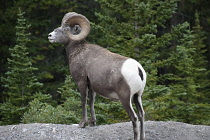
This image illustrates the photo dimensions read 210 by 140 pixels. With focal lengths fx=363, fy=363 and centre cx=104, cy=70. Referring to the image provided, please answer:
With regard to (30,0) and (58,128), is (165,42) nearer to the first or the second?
(58,128)

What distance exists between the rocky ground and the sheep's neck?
1651mm

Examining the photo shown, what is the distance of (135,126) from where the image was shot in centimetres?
708

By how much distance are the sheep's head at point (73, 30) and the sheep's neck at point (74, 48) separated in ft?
0.45

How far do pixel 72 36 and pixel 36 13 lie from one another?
1209cm

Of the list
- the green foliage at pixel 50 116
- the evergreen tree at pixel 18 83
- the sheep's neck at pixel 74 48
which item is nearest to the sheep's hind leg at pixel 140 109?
the sheep's neck at pixel 74 48

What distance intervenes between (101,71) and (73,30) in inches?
54.2

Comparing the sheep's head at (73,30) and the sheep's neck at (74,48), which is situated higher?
the sheep's head at (73,30)

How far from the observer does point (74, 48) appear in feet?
27.5

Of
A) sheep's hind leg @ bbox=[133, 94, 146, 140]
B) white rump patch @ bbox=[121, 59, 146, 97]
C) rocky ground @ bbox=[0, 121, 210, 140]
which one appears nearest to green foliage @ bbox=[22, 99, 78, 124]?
rocky ground @ bbox=[0, 121, 210, 140]

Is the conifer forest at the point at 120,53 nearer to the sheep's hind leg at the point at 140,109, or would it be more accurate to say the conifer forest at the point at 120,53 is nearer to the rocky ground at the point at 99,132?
the rocky ground at the point at 99,132

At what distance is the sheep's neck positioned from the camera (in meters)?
8.29

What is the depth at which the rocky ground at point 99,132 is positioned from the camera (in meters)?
7.88

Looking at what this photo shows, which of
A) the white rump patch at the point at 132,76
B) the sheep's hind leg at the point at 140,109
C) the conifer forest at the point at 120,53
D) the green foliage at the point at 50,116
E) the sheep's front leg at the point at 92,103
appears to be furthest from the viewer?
the conifer forest at the point at 120,53

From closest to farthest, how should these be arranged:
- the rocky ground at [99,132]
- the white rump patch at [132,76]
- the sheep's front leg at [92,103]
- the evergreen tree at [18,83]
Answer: the white rump patch at [132,76] < the rocky ground at [99,132] < the sheep's front leg at [92,103] < the evergreen tree at [18,83]
